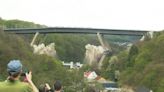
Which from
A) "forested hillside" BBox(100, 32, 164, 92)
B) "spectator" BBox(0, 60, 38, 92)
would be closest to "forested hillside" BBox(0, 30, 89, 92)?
"forested hillside" BBox(100, 32, 164, 92)

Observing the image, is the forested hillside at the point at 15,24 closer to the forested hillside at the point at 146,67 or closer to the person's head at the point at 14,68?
the forested hillside at the point at 146,67

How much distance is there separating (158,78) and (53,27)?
54892mm

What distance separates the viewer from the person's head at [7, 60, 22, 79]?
6.31m

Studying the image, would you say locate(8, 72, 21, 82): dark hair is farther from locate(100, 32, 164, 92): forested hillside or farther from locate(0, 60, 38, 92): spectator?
locate(100, 32, 164, 92): forested hillside

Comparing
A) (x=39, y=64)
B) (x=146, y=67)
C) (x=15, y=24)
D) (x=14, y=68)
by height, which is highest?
(x=15, y=24)

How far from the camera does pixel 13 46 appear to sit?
195 ft

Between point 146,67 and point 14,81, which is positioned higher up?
point 14,81

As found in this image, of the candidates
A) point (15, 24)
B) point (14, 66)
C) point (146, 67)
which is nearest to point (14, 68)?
point (14, 66)

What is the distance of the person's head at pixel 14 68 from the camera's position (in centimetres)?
631

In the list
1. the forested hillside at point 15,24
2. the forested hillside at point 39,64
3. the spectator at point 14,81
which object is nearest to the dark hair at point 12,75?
the spectator at point 14,81

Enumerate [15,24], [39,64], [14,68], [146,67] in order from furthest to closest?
[15,24] < [146,67] < [39,64] < [14,68]

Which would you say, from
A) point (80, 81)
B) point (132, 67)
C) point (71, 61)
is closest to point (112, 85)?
point (132, 67)

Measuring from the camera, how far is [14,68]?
632cm

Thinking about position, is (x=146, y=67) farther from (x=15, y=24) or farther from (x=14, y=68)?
(x=15, y=24)
